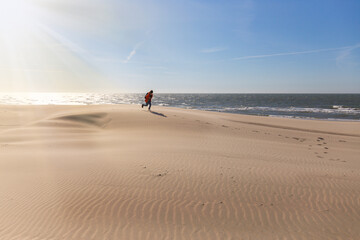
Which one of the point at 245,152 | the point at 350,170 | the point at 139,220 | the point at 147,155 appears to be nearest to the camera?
the point at 139,220

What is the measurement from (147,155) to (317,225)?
5.98 metres

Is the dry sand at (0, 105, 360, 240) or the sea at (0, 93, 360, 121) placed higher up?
the sea at (0, 93, 360, 121)

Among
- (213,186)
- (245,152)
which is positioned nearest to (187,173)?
(213,186)

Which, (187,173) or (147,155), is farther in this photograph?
(147,155)

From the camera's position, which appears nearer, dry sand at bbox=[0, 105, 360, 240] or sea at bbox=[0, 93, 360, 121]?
dry sand at bbox=[0, 105, 360, 240]

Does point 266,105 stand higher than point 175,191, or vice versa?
point 266,105

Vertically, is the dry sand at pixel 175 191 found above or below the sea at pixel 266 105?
below

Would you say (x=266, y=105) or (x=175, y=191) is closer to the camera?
(x=175, y=191)

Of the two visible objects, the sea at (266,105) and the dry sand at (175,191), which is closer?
the dry sand at (175,191)

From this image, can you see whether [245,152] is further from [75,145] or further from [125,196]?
[75,145]

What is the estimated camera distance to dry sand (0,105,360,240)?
4328 mm

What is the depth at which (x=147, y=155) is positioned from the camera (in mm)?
8812

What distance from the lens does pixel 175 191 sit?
19.0 feet

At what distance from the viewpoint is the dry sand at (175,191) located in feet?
14.2
